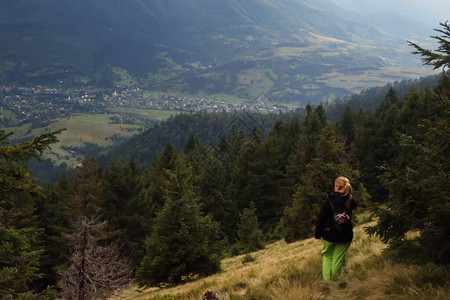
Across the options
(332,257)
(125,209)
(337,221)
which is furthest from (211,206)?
(337,221)

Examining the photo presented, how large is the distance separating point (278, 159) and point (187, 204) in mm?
36843

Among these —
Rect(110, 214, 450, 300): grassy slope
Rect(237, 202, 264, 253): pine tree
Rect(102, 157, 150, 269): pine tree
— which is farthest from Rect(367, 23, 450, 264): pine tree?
Rect(102, 157, 150, 269): pine tree

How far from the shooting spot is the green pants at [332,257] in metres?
6.94

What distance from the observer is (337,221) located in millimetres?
6648

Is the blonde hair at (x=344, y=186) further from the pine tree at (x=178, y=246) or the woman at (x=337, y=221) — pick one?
the pine tree at (x=178, y=246)

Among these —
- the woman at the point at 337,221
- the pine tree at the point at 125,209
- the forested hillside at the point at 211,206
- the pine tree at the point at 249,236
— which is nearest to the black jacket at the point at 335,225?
the woman at the point at 337,221

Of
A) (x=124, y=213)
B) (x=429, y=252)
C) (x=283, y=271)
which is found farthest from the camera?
(x=124, y=213)

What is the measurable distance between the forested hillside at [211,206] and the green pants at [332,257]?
43.0 inches

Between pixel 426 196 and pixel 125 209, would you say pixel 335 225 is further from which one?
pixel 125 209

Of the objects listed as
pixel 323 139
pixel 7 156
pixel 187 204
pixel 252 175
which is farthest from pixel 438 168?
pixel 252 175

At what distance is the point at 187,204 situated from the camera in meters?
17.6

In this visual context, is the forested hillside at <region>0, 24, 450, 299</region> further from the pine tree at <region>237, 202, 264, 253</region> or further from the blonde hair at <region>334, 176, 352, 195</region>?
the blonde hair at <region>334, 176, 352, 195</region>

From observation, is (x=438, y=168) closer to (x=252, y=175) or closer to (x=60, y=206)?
(x=60, y=206)

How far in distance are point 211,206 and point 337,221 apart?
119ft
